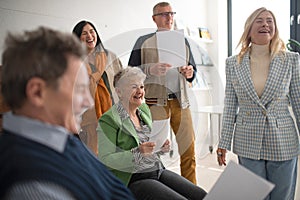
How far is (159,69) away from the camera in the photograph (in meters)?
1.15

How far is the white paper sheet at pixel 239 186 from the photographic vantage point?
75cm

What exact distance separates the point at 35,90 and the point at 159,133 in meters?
0.77

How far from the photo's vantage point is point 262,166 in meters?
1.43

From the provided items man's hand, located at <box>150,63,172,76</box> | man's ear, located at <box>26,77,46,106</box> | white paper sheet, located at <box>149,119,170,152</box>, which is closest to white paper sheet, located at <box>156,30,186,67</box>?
man's hand, located at <box>150,63,172,76</box>

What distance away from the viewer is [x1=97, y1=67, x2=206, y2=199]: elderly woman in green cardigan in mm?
1140

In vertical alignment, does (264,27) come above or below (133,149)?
above

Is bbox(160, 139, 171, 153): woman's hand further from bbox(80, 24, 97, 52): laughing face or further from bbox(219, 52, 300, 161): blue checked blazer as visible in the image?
bbox(80, 24, 97, 52): laughing face

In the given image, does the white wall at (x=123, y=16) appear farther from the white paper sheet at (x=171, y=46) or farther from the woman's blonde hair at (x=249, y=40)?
the woman's blonde hair at (x=249, y=40)

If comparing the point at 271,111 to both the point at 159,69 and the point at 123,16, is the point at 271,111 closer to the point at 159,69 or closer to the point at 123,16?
the point at 159,69

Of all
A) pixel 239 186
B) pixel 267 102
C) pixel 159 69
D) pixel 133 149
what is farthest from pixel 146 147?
pixel 267 102

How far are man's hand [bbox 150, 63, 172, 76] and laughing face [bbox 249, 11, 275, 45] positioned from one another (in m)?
0.51

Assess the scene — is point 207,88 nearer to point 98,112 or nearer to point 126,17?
point 98,112

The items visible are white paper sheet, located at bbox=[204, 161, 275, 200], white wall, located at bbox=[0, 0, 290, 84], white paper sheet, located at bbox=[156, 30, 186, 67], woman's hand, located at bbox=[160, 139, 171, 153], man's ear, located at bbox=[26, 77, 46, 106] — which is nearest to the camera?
man's ear, located at bbox=[26, 77, 46, 106]

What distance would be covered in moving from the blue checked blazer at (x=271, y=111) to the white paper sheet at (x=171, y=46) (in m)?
0.41
